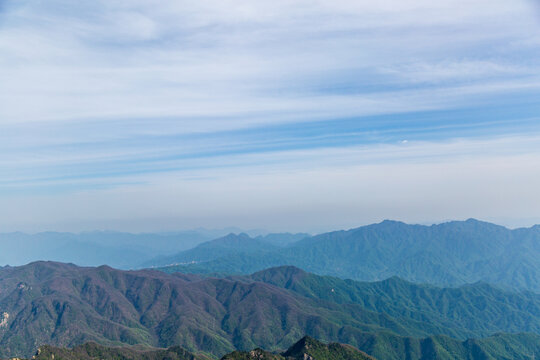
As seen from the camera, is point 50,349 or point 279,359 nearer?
point 279,359

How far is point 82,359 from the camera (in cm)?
19938

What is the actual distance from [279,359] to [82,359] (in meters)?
96.1

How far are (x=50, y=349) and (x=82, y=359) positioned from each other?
15.8 m

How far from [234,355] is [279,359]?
19.9m

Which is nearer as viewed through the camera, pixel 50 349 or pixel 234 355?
pixel 234 355

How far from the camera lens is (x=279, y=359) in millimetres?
176500

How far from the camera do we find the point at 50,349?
191375 millimetres

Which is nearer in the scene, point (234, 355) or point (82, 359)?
point (234, 355)

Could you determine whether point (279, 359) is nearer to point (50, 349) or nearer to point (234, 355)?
point (234, 355)

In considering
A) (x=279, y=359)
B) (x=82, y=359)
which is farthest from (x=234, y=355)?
(x=82, y=359)

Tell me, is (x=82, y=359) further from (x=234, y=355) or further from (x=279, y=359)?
(x=279, y=359)

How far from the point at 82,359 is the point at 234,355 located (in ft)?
267

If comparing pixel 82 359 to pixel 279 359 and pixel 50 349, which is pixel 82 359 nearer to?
pixel 50 349

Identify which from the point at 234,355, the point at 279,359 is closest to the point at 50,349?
the point at 234,355
